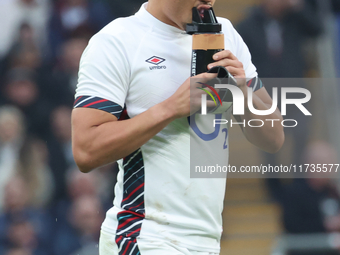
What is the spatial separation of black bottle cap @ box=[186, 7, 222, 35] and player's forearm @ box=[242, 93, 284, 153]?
0.30m

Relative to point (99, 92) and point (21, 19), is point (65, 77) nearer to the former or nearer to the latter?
point (21, 19)

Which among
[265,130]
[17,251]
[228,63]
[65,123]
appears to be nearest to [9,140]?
[65,123]

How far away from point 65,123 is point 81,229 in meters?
0.75

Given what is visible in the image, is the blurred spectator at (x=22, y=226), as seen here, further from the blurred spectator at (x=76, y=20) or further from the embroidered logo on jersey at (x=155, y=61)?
the embroidered logo on jersey at (x=155, y=61)

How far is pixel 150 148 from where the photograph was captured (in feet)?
4.48

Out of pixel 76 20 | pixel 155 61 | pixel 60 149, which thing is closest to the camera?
pixel 155 61

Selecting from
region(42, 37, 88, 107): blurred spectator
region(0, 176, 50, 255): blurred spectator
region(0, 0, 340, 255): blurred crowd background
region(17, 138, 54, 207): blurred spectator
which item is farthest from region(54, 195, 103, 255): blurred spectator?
region(42, 37, 88, 107): blurred spectator

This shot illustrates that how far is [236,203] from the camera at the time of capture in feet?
11.3

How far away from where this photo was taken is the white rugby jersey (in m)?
1.32

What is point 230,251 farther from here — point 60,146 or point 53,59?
point 53,59

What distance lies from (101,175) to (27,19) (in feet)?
4.36

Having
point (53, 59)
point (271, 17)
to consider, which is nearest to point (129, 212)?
point (53, 59)

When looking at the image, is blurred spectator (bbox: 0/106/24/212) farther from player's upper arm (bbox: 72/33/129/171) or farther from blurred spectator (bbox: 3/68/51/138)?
player's upper arm (bbox: 72/33/129/171)

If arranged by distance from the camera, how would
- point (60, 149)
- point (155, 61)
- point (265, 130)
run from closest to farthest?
point (155, 61)
point (265, 130)
point (60, 149)
